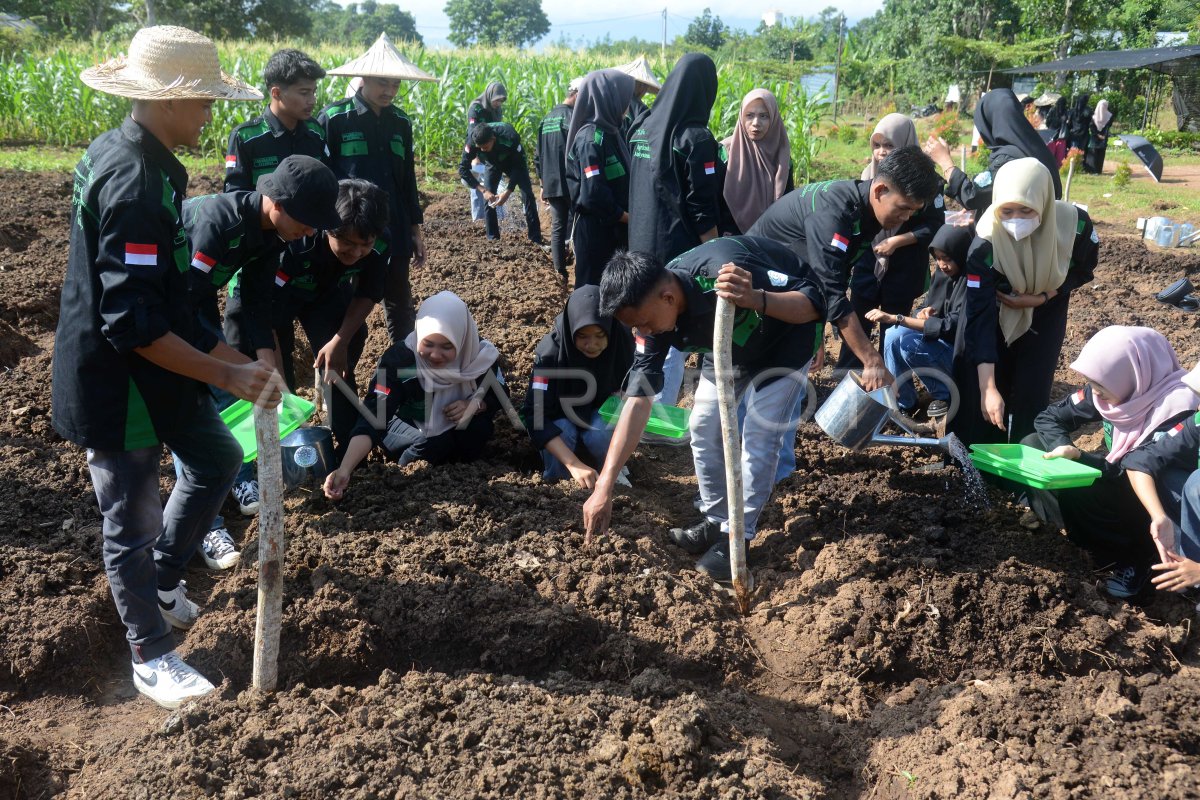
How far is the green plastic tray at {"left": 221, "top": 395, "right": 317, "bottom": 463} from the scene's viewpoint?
136 inches

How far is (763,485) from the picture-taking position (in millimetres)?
3547

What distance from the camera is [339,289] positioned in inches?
163

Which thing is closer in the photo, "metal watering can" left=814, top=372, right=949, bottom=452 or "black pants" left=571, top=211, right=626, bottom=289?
"metal watering can" left=814, top=372, right=949, bottom=452

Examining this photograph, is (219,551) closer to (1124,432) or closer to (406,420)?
(406,420)

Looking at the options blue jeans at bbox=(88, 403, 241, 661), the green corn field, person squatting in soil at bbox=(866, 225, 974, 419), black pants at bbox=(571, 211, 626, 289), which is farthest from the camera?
the green corn field

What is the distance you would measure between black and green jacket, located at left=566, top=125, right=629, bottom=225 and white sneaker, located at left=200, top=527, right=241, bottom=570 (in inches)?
109

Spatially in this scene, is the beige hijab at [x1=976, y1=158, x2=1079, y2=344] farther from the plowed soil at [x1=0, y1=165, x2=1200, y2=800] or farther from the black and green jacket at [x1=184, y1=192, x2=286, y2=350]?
the black and green jacket at [x1=184, y1=192, x2=286, y2=350]

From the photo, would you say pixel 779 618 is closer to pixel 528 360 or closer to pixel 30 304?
pixel 528 360

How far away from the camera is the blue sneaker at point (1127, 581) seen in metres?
3.47

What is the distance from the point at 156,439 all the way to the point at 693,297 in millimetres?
1760

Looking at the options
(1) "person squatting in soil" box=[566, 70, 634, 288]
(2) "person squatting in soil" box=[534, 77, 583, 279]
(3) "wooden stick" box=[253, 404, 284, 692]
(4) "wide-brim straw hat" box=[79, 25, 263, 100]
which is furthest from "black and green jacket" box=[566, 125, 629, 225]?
(3) "wooden stick" box=[253, 404, 284, 692]

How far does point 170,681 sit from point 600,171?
3.58 meters

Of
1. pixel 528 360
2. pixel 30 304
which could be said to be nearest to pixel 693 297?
pixel 528 360

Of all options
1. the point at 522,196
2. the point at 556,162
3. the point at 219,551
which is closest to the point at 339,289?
the point at 219,551
